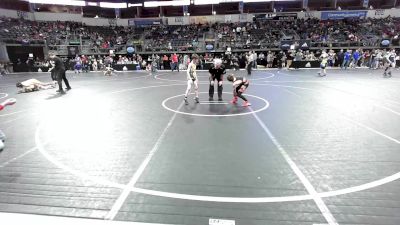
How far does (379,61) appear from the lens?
1017 inches

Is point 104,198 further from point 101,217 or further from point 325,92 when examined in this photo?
point 325,92

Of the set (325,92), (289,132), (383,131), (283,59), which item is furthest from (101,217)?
(283,59)

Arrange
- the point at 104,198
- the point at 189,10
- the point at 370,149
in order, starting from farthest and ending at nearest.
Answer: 1. the point at 189,10
2. the point at 370,149
3. the point at 104,198

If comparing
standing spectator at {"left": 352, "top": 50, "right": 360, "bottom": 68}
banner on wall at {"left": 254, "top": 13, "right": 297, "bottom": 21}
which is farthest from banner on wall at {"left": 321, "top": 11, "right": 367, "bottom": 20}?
standing spectator at {"left": 352, "top": 50, "right": 360, "bottom": 68}

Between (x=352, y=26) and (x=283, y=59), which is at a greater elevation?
(x=352, y=26)

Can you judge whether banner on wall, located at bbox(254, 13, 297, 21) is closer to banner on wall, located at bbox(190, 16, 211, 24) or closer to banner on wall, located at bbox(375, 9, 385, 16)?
banner on wall, located at bbox(190, 16, 211, 24)

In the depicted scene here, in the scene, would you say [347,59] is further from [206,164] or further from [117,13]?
[117,13]

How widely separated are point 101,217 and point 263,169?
290 cm

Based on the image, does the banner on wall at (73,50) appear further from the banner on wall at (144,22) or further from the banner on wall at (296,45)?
the banner on wall at (296,45)

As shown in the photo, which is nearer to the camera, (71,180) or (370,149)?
(71,180)

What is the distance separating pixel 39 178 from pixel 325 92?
40.4ft

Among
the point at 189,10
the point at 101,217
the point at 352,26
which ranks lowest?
the point at 101,217

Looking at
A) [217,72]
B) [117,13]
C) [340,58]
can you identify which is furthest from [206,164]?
[117,13]

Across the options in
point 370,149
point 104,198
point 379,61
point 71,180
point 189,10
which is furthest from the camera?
point 189,10
